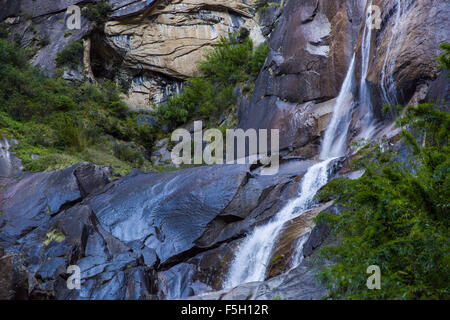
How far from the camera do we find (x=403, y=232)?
372 cm

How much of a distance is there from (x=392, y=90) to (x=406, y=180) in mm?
5719

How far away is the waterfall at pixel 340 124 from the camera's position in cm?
1113

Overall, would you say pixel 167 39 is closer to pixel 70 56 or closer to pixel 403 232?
pixel 70 56

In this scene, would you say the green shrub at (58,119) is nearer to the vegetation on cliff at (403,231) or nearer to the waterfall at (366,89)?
the waterfall at (366,89)

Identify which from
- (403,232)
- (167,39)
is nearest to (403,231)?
(403,232)

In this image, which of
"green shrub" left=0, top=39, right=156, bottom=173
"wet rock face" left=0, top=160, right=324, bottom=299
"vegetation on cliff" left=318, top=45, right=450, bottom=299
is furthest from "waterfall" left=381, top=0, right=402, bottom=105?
"green shrub" left=0, top=39, right=156, bottom=173

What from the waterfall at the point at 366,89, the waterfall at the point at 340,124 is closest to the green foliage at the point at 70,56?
the waterfall at the point at 340,124

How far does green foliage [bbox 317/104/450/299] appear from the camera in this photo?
10.7 ft

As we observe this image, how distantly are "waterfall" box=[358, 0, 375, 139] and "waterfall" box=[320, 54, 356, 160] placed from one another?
80 cm

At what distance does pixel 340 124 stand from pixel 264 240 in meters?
5.84

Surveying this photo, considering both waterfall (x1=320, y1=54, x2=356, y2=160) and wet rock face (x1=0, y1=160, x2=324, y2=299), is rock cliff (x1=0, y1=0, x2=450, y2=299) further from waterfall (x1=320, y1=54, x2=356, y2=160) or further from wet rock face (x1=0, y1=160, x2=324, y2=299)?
waterfall (x1=320, y1=54, x2=356, y2=160)

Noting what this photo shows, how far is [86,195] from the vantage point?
32.2 feet

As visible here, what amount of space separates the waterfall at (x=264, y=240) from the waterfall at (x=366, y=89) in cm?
185
